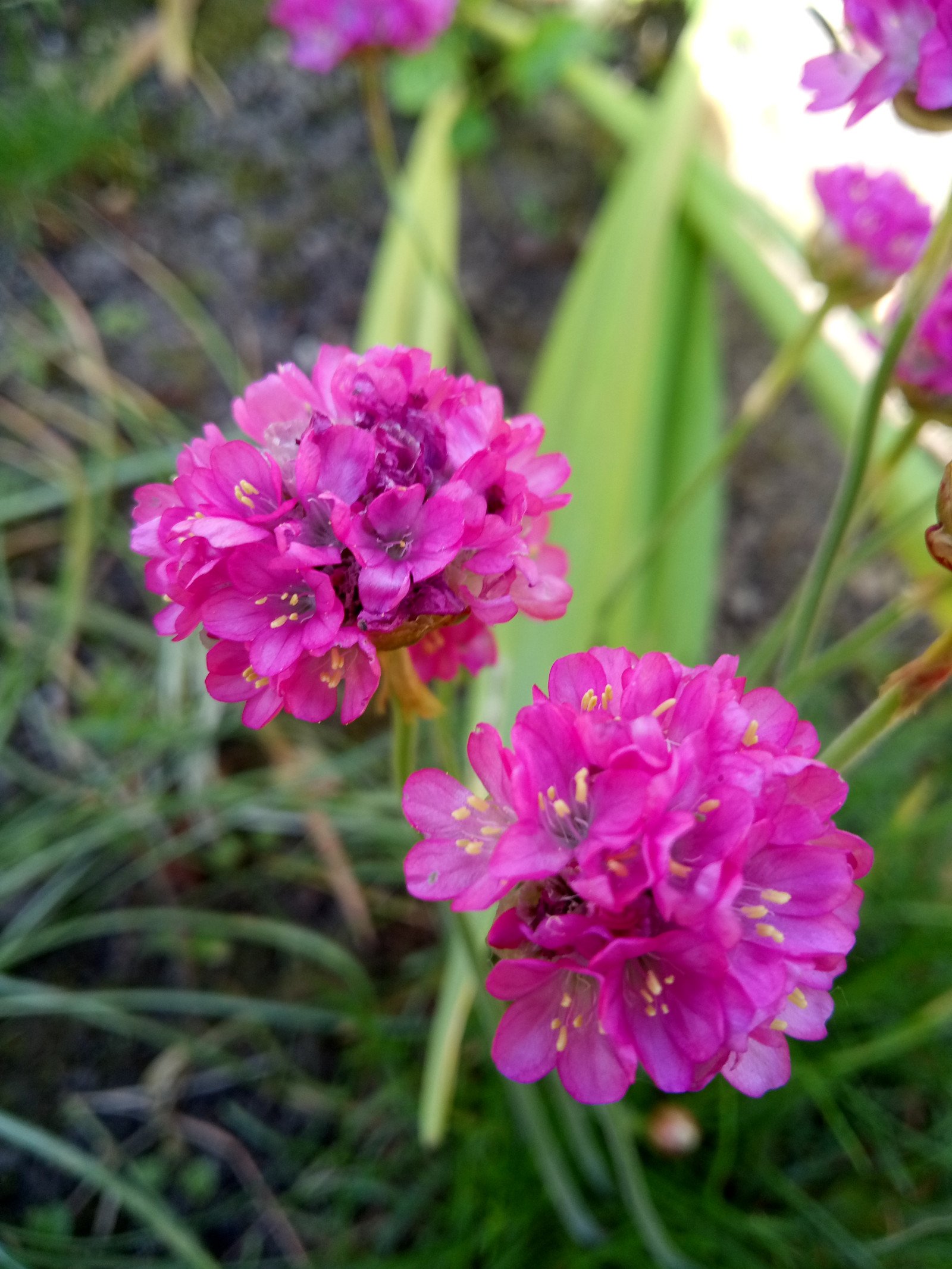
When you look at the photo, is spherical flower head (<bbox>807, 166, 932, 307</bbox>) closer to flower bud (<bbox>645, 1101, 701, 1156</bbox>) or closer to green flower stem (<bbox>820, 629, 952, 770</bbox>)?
green flower stem (<bbox>820, 629, 952, 770</bbox>)

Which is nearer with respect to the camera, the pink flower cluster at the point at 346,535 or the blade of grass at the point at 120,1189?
the pink flower cluster at the point at 346,535

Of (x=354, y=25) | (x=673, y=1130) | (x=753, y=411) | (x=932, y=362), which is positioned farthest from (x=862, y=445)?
(x=354, y=25)

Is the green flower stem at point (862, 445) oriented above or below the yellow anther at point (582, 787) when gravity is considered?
above

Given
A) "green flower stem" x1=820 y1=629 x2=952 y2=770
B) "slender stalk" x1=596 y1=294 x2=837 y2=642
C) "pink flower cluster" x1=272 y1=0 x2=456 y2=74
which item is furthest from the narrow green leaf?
"green flower stem" x1=820 y1=629 x2=952 y2=770

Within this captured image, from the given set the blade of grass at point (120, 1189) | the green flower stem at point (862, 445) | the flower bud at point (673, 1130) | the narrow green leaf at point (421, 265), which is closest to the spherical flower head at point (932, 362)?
the green flower stem at point (862, 445)

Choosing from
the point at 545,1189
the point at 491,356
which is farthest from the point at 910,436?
the point at 491,356

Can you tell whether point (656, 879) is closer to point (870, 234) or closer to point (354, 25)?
point (870, 234)

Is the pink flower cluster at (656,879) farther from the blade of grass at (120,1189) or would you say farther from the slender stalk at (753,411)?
the blade of grass at (120,1189)
